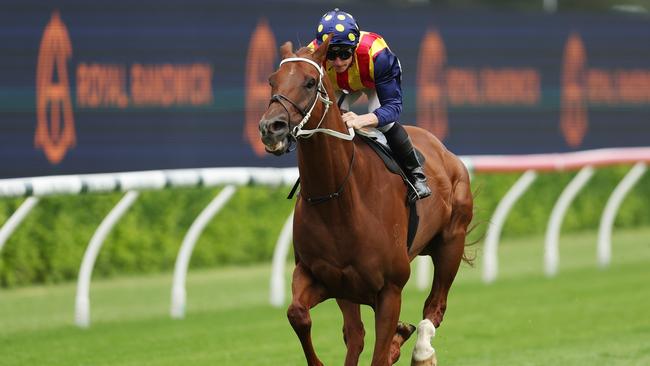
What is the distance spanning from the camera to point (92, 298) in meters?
8.93

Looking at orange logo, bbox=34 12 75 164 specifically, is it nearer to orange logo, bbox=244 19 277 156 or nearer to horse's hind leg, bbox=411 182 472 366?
orange logo, bbox=244 19 277 156

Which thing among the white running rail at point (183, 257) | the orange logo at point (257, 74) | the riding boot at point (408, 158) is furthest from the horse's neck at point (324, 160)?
the orange logo at point (257, 74)

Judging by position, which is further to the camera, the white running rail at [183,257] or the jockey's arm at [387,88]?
the white running rail at [183,257]

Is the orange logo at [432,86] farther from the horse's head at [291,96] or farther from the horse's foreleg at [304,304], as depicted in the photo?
the horse's head at [291,96]

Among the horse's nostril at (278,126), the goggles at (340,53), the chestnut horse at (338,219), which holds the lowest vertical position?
the chestnut horse at (338,219)

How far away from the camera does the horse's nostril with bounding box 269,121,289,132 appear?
461 cm

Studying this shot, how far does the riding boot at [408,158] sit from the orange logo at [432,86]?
14.8ft

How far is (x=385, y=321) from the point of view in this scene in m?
5.24

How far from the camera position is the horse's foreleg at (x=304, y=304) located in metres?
5.12

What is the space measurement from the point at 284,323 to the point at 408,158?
91.3 inches

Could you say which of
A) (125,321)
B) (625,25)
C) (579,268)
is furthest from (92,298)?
(625,25)

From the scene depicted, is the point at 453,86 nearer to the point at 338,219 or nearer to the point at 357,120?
the point at 357,120

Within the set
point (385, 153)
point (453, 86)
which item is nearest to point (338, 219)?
point (385, 153)

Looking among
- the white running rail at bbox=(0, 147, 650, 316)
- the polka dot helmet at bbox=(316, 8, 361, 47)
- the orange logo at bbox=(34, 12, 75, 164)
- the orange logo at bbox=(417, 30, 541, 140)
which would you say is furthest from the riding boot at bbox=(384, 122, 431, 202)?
the orange logo at bbox=(417, 30, 541, 140)
